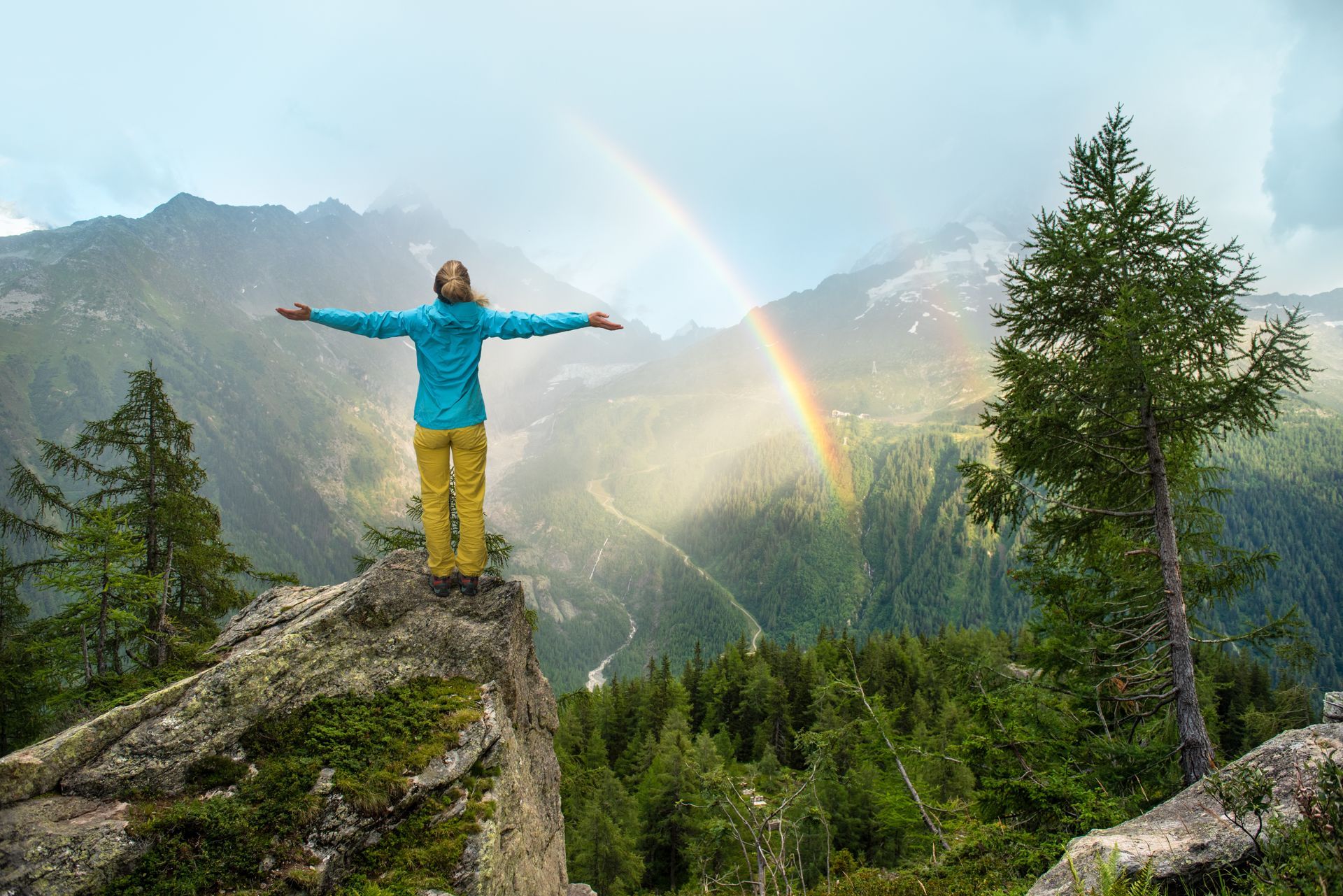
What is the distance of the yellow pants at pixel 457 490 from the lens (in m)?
7.78

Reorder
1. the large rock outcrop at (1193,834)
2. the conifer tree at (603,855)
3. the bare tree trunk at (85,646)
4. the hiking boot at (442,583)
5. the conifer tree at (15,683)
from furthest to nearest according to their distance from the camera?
1. the conifer tree at (603,855)
2. the conifer tree at (15,683)
3. the bare tree trunk at (85,646)
4. the hiking boot at (442,583)
5. the large rock outcrop at (1193,834)

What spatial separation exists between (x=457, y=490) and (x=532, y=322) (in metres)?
2.42

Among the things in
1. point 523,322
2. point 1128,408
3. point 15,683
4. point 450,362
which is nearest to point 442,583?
point 450,362

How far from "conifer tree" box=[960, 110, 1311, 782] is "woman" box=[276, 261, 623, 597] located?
6888 mm

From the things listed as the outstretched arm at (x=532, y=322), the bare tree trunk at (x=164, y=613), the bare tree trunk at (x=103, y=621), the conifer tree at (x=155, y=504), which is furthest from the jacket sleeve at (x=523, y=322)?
the bare tree trunk at (x=164, y=613)

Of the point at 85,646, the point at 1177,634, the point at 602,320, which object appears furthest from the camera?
the point at 85,646

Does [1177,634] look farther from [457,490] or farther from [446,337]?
[446,337]

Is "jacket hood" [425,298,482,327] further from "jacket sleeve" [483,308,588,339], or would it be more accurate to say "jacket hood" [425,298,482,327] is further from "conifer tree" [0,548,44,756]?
"conifer tree" [0,548,44,756]

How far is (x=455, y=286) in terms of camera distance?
25.1 ft

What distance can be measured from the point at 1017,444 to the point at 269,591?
41.6ft

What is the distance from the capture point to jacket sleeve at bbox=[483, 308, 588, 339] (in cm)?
759

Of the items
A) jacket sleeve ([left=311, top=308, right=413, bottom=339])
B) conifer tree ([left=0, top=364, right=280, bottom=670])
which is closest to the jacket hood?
jacket sleeve ([left=311, top=308, right=413, bottom=339])

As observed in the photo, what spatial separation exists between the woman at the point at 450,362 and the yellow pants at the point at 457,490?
→ 0.4 inches

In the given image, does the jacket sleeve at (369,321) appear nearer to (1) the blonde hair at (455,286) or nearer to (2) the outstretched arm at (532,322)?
(1) the blonde hair at (455,286)
